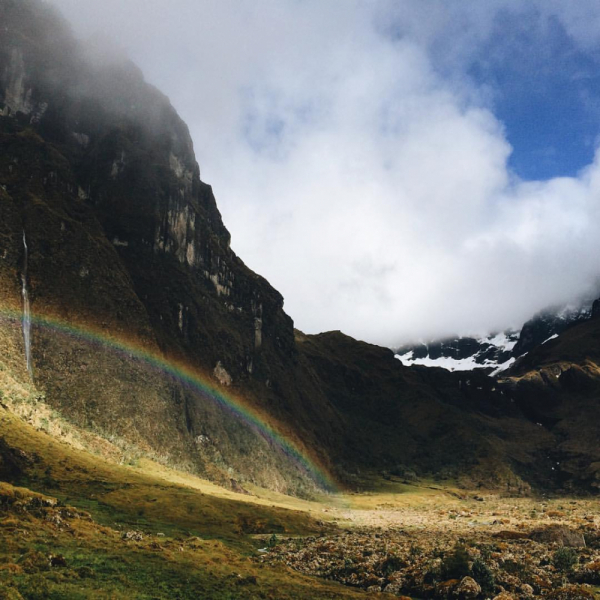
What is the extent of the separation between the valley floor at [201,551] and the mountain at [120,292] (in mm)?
28540

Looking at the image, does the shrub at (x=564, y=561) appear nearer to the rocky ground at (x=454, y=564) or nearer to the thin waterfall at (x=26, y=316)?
the rocky ground at (x=454, y=564)

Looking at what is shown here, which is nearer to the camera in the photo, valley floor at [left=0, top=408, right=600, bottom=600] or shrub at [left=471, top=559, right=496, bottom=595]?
valley floor at [left=0, top=408, right=600, bottom=600]

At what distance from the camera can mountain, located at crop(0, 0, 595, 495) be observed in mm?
106000

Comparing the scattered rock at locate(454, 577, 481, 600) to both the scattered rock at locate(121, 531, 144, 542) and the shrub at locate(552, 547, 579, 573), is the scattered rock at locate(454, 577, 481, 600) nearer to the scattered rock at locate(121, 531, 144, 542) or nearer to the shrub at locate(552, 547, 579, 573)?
the shrub at locate(552, 547, 579, 573)

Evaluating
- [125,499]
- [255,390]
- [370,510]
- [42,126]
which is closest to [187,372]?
[255,390]

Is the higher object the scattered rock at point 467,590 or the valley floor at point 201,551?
the scattered rock at point 467,590

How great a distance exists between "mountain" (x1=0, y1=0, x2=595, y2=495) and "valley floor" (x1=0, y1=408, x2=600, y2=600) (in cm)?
2854

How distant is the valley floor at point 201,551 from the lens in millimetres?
28938

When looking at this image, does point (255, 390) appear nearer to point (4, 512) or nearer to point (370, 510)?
point (370, 510)

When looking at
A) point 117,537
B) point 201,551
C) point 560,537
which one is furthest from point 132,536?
point 560,537

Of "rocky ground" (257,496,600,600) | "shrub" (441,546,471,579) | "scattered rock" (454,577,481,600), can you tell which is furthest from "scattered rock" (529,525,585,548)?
"scattered rock" (454,577,481,600)

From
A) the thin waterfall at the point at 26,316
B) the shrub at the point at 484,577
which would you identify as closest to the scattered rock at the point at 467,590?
the shrub at the point at 484,577

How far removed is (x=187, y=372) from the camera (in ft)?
473

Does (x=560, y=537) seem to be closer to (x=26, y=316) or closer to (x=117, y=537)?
(x=117, y=537)
